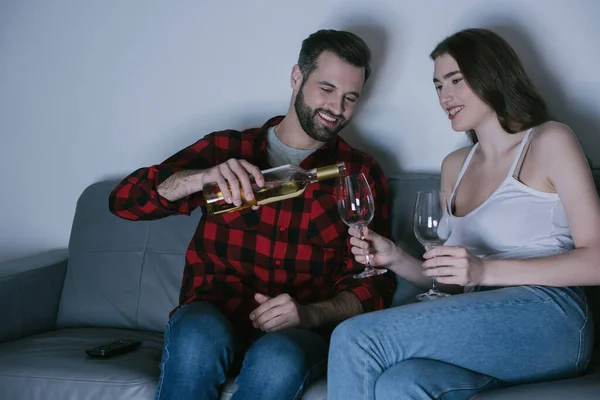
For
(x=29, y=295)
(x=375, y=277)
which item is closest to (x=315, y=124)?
(x=375, y=277)

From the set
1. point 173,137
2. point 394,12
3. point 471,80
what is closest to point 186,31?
point 173,137

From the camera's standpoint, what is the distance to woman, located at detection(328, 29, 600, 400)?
144cm

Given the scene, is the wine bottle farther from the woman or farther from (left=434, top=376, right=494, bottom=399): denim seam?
(left=434, top=376, right=494, bottom=399): denim seam

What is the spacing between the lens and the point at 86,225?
8.27ft

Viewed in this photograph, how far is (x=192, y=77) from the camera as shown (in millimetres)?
2656

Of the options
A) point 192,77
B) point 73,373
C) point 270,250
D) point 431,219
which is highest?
point 192,77

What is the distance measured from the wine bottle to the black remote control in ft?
1.73

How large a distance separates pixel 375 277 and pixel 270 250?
0.31 metres

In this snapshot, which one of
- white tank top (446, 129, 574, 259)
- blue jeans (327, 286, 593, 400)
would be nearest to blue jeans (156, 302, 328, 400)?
blue jeans (327, 286, 593, 400)

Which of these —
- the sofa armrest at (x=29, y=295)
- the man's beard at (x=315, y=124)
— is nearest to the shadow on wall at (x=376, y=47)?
the man's beard at (x=315, y=124)

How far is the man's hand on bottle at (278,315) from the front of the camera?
1761 mm

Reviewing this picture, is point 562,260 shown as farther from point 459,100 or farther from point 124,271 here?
point 124,271

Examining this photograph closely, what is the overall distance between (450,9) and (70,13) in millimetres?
1514

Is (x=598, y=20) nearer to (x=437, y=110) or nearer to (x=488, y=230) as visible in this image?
(x=437, y=110)
